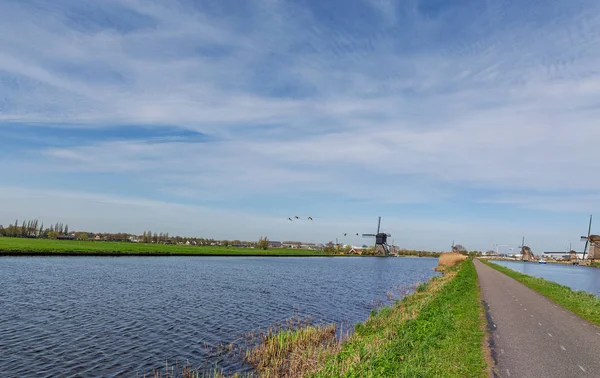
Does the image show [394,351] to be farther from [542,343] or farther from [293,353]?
[542,343]

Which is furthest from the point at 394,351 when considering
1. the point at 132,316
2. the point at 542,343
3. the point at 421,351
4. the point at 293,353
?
the point at 132,316

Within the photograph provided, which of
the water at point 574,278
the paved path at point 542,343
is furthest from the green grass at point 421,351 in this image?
the water at point 574,278

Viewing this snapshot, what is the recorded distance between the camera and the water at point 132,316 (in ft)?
64.0

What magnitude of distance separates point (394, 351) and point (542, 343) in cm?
801

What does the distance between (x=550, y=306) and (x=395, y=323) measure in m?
17.2

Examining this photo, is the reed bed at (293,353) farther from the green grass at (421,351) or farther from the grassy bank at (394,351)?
the green grass at (421,351)

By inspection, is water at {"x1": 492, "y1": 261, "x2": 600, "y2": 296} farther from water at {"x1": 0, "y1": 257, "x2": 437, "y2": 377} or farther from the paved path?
water at {"x1": 0, "y1": 257, "x2": 437, "y2": 377}

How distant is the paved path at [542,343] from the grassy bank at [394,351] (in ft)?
3.21

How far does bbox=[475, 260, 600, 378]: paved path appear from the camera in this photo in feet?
47.2

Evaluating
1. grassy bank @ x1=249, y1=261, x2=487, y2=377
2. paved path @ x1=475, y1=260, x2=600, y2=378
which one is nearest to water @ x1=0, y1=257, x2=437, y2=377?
grassy bank @ x1=249, y1=261, x2=487, y2=377

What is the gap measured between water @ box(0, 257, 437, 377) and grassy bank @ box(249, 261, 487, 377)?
302 centimetres

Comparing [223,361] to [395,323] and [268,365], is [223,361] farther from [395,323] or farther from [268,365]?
[395,323]

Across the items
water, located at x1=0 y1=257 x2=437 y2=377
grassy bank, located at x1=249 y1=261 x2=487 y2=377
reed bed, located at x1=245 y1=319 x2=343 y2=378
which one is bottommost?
water, located at x1=0 y1=257 x2=437 y2=377

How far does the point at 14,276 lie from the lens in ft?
153
